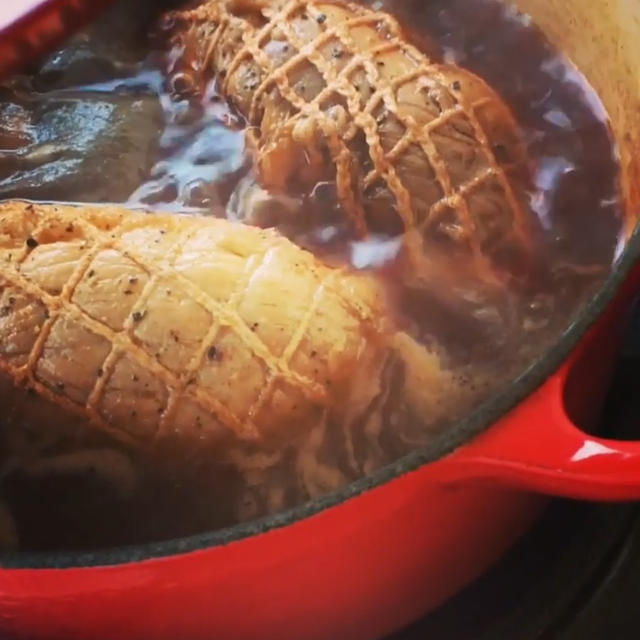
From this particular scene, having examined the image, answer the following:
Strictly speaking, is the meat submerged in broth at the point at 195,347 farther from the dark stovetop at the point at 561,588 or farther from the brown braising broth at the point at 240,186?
the dark stovetop at the point at 561,588

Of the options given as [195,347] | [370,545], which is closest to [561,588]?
[370,545]

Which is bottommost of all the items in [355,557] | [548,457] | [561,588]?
[561,588]

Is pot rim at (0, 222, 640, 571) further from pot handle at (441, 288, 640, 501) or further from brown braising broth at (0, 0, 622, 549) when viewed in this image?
brown braising broth at (0, 0, 622, 549)

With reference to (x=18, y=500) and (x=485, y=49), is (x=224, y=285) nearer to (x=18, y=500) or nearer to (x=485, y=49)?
(x=18, y=500)

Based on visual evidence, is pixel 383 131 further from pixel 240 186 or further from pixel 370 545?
pixel 370 545

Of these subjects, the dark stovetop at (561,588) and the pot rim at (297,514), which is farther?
the dark stovetop at (561,588)

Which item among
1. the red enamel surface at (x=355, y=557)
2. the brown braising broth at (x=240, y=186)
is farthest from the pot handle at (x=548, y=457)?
the brown braising broth at (x=240, y=186)
